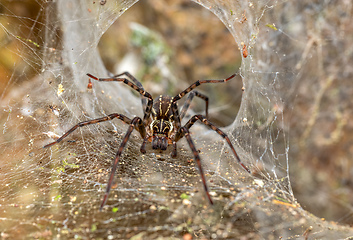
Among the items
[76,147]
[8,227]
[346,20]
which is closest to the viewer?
[8,227]

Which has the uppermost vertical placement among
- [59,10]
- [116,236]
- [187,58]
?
[187,58]

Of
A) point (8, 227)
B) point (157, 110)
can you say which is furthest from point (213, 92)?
point (8, 227)

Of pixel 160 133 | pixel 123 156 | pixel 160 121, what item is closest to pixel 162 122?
pixel 160 121

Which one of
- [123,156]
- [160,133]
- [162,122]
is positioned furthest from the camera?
[162,122]

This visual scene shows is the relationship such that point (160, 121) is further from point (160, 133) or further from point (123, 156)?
point (123, 156)

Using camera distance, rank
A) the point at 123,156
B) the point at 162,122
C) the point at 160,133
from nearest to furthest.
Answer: the point at 123,156, the point at 160,133, the point at 162,122

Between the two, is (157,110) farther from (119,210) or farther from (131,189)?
(119,210)

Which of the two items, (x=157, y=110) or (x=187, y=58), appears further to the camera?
(x=187, y=58)
